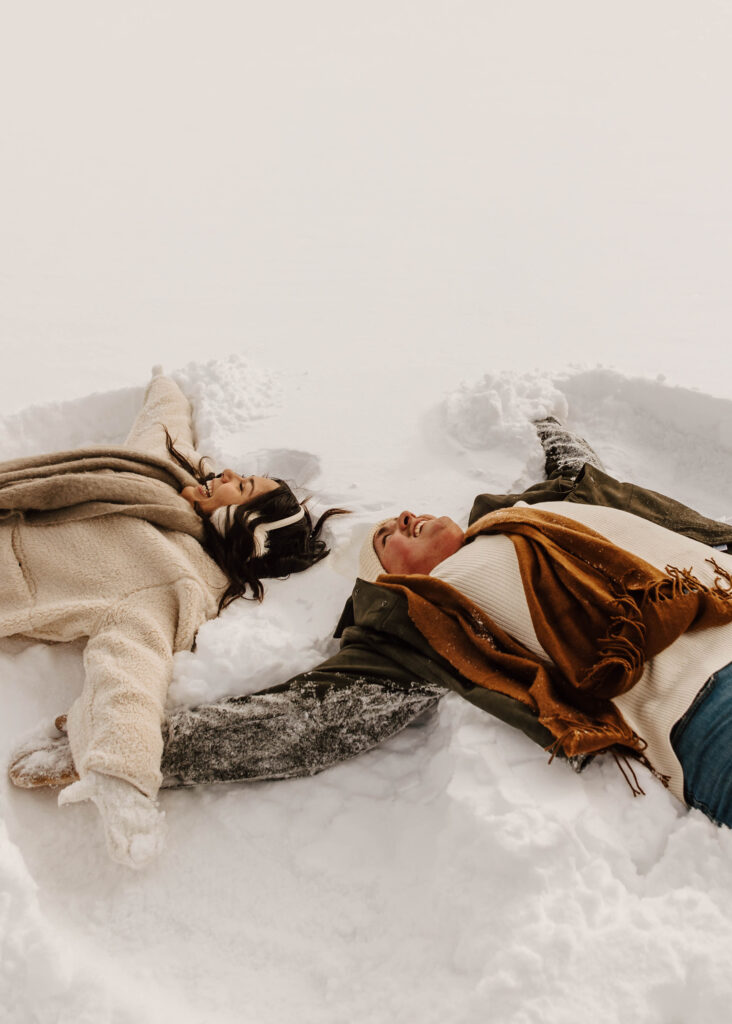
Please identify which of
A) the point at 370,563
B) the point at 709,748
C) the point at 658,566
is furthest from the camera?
the point at 370,563

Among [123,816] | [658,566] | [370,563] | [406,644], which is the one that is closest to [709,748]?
[658,566]

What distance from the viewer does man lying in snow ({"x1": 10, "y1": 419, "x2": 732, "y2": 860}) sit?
5.58 ft

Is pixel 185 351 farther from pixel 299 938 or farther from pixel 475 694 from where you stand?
pixel 299 938

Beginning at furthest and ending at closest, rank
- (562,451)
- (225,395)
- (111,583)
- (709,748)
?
(225,395)
(562,451)
(111,583)
(709,748)

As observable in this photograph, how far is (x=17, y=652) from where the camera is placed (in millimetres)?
2154

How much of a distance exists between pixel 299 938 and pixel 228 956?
155 mm

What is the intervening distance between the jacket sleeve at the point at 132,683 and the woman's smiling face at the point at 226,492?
0.44 metres

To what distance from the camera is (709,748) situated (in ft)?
5.38

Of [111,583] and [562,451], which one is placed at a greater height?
[562,451]

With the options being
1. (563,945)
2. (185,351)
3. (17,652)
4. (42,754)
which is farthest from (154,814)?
(185,351)

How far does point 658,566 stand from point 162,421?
2210 millimetres

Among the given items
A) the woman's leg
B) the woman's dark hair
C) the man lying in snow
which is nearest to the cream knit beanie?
the man lying in snow

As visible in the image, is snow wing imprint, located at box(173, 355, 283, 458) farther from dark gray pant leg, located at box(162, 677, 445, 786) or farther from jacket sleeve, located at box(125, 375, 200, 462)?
dark gray pant leg, located at box(162, 677, 445, 786)

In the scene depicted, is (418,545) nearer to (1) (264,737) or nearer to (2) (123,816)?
(1) (264,737)
